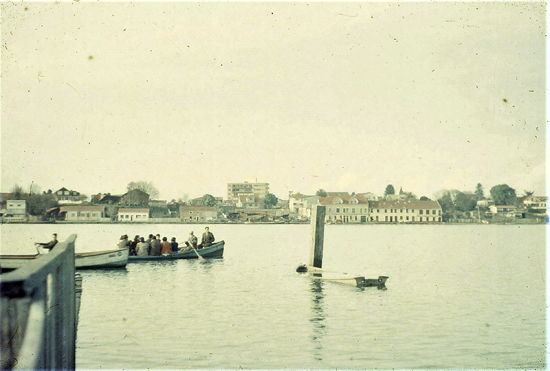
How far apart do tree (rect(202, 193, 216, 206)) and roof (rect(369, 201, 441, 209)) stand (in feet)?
145

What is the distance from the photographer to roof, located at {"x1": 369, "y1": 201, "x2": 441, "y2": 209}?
501 feet

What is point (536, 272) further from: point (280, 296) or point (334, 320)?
point (334, 320)

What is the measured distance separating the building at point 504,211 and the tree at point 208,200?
73775 mm

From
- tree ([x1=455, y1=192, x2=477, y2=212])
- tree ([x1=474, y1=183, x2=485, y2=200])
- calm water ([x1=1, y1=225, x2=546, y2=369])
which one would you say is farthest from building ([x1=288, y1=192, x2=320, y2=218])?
calm water ([x1=1, y1=225, x2=546, y2=369])

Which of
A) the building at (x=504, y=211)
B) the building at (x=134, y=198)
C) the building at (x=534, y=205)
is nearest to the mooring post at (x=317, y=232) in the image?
the building at (x=534, y=205)

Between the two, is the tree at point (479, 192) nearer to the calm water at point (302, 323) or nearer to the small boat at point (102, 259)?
the calm water at point (302, 323)

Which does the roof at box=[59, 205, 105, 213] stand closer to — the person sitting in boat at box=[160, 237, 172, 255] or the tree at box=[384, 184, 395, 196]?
the tree at box=[384, 184, 395, 196]

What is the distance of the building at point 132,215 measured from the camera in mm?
138250

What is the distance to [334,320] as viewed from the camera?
16406 mm

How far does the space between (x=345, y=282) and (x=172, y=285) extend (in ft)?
23.1

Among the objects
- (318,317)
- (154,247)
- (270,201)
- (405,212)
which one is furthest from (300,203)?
(318,317)

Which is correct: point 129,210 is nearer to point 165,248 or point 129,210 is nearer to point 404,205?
point 404,205

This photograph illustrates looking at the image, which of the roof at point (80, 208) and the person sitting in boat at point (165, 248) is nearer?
the person sitting in boat at point (165, 248)

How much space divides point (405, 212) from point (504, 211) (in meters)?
25.0
